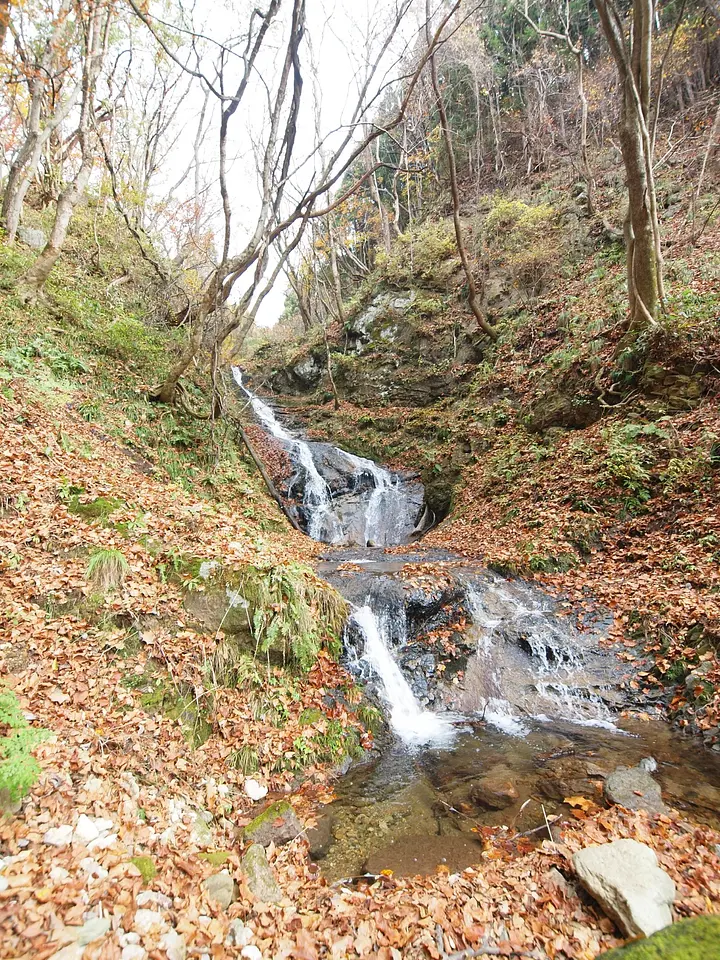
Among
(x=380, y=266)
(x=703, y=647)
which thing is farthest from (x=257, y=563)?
(x=380, y=266)

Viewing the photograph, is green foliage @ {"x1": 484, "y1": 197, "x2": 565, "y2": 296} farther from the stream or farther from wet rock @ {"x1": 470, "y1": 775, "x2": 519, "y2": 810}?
wet rock @ {"x1": 470, "y1": 775, "x2": 519, "y2": 810}

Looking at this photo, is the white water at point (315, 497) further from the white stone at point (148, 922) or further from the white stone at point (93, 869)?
the white stone at point (148, 922)

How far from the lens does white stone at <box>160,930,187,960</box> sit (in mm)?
2537

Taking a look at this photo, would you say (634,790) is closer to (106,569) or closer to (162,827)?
(162,827)

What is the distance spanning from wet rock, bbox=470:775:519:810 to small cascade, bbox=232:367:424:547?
9.10m

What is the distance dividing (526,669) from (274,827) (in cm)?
439

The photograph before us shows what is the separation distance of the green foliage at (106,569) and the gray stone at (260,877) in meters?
2.99

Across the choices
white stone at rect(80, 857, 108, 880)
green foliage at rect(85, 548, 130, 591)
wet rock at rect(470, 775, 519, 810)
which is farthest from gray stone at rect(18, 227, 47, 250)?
wet rock at rect(470, 775, 519, 810)

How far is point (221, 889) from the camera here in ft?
10.3

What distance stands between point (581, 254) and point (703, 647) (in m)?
14.8

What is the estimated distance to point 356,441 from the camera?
18172 millimetres

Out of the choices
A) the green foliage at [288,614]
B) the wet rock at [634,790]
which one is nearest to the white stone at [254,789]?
the green foliage at [288,614]

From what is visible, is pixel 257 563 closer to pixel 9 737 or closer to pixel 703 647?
pixel 9 737

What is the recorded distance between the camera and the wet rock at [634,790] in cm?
405
